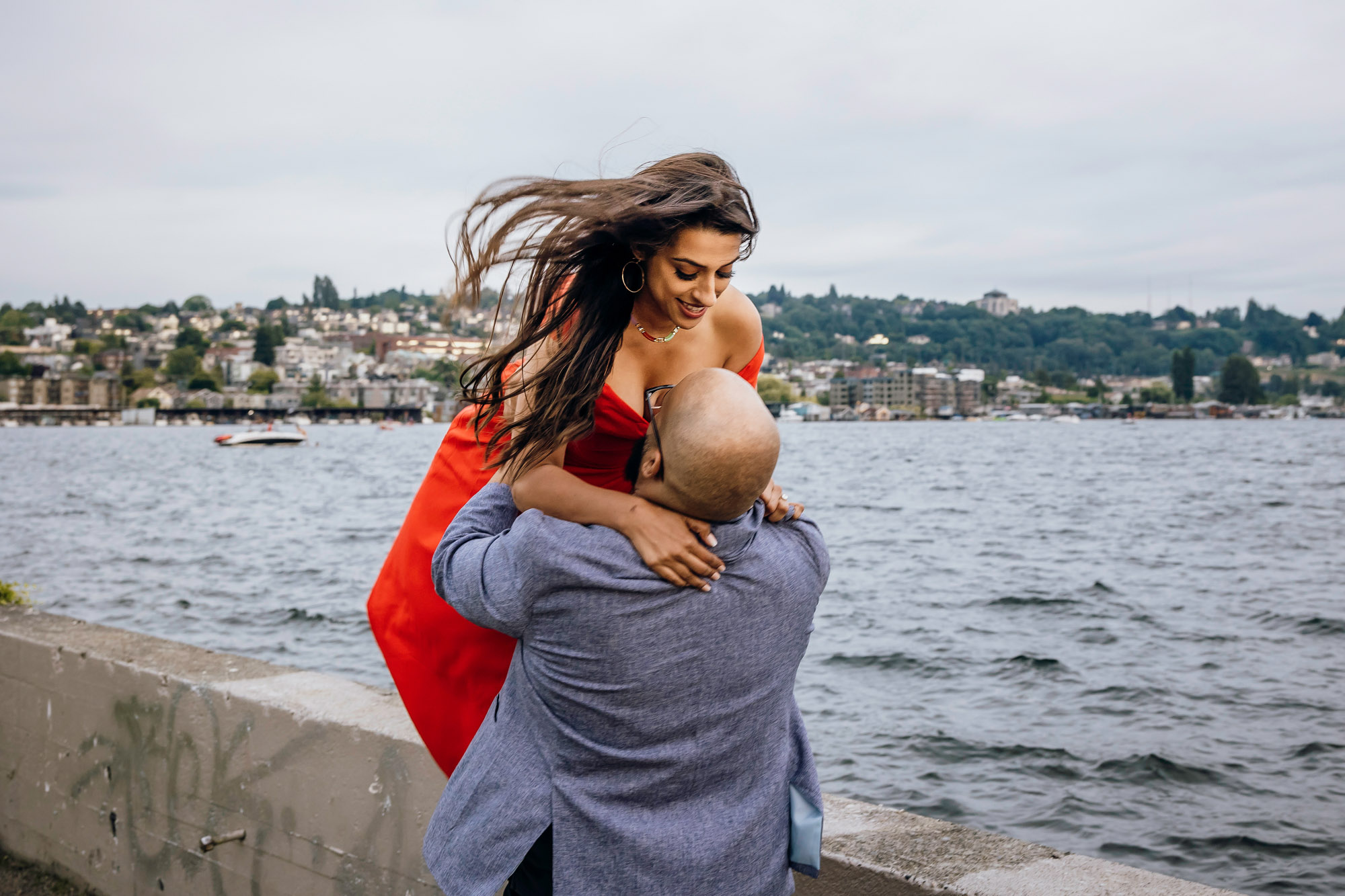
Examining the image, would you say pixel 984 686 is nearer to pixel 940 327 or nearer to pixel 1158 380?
pixel 940 327

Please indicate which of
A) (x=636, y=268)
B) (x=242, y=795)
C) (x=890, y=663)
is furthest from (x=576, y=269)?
(x=890, y=663)

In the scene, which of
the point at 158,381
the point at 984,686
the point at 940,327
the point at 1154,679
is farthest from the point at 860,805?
the point at 158,381

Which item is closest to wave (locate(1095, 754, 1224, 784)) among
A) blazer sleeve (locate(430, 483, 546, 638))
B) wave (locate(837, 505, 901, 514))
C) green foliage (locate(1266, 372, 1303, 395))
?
blazer sleeve (locate(430, 483, 546, 638))

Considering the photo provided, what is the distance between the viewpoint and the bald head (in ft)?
4.74

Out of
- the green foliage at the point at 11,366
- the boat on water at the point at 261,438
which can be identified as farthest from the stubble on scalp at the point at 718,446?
the green foliage at the point at 11,366

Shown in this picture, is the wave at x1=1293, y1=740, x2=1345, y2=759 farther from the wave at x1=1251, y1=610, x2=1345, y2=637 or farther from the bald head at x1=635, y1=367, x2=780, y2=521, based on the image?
the bald head at x1=635, y1=367, x2=780, y2=521

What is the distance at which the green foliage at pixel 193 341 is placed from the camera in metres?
183

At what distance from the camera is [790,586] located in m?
1.56

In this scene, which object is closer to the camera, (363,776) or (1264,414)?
(363,776)

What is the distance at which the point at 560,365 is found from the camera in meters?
1.92

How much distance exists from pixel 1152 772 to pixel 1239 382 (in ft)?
517

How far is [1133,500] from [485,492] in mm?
38588

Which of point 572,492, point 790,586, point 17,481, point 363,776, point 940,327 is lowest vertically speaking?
point 17,481

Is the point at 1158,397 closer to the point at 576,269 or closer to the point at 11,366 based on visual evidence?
the point at 11,366
